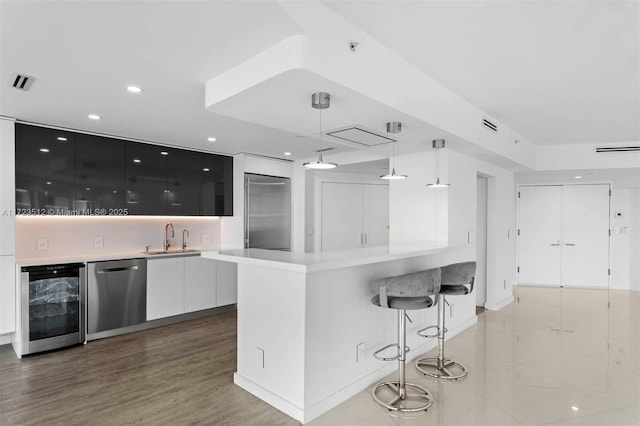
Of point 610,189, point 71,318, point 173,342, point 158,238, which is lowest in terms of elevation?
point 173,342

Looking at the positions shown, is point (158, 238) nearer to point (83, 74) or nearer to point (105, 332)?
point (105, 332)

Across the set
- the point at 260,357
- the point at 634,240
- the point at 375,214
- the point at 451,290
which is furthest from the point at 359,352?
the point at 634,240

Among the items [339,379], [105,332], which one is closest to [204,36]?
[339,379]

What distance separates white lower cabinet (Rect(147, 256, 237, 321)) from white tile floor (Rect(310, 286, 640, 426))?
2.98 meters

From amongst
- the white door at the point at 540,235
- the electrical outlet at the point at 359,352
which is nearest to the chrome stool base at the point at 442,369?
the electrical outlet at the point at 359,352

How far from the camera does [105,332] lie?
421cm

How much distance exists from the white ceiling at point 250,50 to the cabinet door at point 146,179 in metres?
0.84

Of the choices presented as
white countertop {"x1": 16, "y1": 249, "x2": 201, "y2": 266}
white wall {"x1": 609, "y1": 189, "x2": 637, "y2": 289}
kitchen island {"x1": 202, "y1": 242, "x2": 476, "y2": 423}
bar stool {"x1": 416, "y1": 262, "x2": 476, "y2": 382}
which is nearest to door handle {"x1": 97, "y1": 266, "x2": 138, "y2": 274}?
white countertop {"x1": 16, "y1": 249, "x2": 201, "y2": 266}

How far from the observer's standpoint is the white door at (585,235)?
720 cm

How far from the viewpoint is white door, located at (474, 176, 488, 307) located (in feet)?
18.7

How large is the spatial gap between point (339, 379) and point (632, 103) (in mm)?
4077

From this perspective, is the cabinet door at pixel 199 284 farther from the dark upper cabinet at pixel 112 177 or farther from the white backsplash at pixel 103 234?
the dark upper cabinet at pixel 112 177

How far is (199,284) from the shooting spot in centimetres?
507

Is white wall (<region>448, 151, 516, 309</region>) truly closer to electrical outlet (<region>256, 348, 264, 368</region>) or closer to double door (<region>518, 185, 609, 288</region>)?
double door (<region>518, 185, 609, 288</region>)
